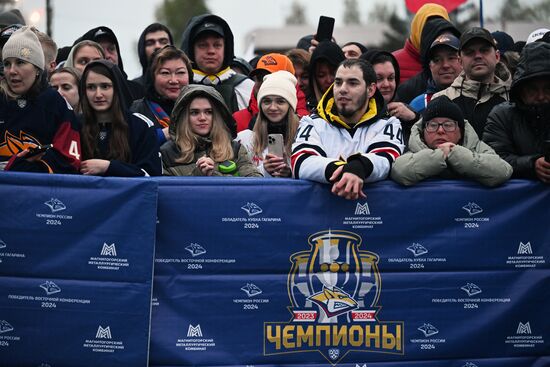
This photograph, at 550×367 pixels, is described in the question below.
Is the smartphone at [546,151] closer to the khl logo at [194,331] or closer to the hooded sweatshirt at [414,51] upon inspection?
the khl logo at [194,331]

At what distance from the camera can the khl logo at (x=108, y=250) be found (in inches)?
282

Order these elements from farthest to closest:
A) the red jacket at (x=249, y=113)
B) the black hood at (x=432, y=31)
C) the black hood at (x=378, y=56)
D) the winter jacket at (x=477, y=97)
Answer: the black hood at (x=432, y=31) < the black hood at (x=378, y=56) < the red jacket at (x=249, y=113) < the winter jacket at (x=477, y=97)

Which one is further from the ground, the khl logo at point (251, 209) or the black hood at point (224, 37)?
the black hood at point (224, 37)

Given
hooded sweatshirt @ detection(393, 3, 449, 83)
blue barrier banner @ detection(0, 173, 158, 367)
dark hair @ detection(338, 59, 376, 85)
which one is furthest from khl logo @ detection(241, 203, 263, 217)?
hooded sweatshirt @ detection(393, 3, 449, 83)

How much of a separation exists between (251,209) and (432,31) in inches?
148

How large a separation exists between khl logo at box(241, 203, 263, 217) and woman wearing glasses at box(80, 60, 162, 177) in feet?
2.75

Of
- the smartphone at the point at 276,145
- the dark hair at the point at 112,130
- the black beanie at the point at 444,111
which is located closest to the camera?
the black beanie at the point at 444,111

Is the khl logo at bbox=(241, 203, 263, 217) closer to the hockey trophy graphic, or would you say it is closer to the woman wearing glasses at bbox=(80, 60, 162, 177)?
the hockey trophy graphic

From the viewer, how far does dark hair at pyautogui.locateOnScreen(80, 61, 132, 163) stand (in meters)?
7.83

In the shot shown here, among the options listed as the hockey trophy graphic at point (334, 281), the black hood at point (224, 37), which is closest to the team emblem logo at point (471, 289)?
the hockey trophy graphic at point (334, 281)

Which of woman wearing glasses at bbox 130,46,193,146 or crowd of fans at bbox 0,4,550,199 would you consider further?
woman wearing glasses at bbox 130,46,193,146

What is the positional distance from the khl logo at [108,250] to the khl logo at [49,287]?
40 centimetres

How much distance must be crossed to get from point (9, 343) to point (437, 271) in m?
3.00

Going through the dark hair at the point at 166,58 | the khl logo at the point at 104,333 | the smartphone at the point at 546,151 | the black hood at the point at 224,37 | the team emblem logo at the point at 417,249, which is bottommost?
the khl logo at the point at 104,333
